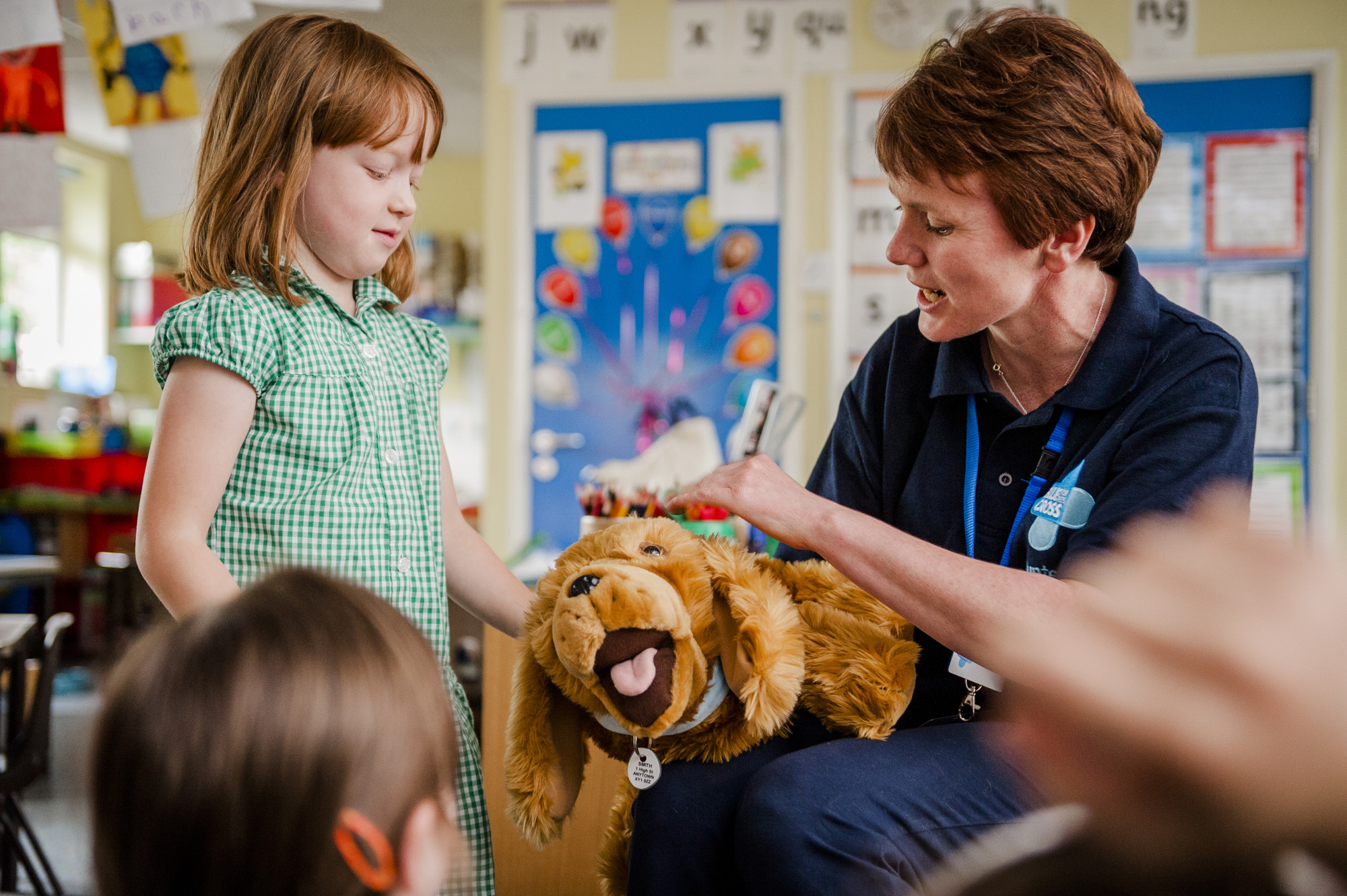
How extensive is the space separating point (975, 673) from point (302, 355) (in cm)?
75

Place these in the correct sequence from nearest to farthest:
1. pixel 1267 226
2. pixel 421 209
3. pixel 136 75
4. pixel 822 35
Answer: pixel 136 75 → pixel 1267 226 → pixel 822 35 → pixel 421 209

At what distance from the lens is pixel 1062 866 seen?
37 cm

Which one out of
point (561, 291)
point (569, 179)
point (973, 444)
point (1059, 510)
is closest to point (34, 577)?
point (561, 291)

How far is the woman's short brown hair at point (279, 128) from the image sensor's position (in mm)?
1049

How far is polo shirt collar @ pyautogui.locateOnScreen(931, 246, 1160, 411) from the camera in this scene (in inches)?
42.1

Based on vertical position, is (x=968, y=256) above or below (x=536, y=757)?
above

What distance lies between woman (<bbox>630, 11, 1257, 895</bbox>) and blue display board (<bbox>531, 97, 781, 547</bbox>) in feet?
7.49

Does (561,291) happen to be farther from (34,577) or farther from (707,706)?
(707,706)

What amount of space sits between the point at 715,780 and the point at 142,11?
2090 millimetres

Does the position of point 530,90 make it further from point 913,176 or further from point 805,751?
point 805,751

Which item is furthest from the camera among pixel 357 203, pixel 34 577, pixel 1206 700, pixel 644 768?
pixel 34 577

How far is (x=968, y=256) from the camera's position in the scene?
1.13m

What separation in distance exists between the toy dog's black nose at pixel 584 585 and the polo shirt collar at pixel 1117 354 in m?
0.51

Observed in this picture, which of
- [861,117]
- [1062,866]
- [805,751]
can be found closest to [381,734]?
[1062,866]
